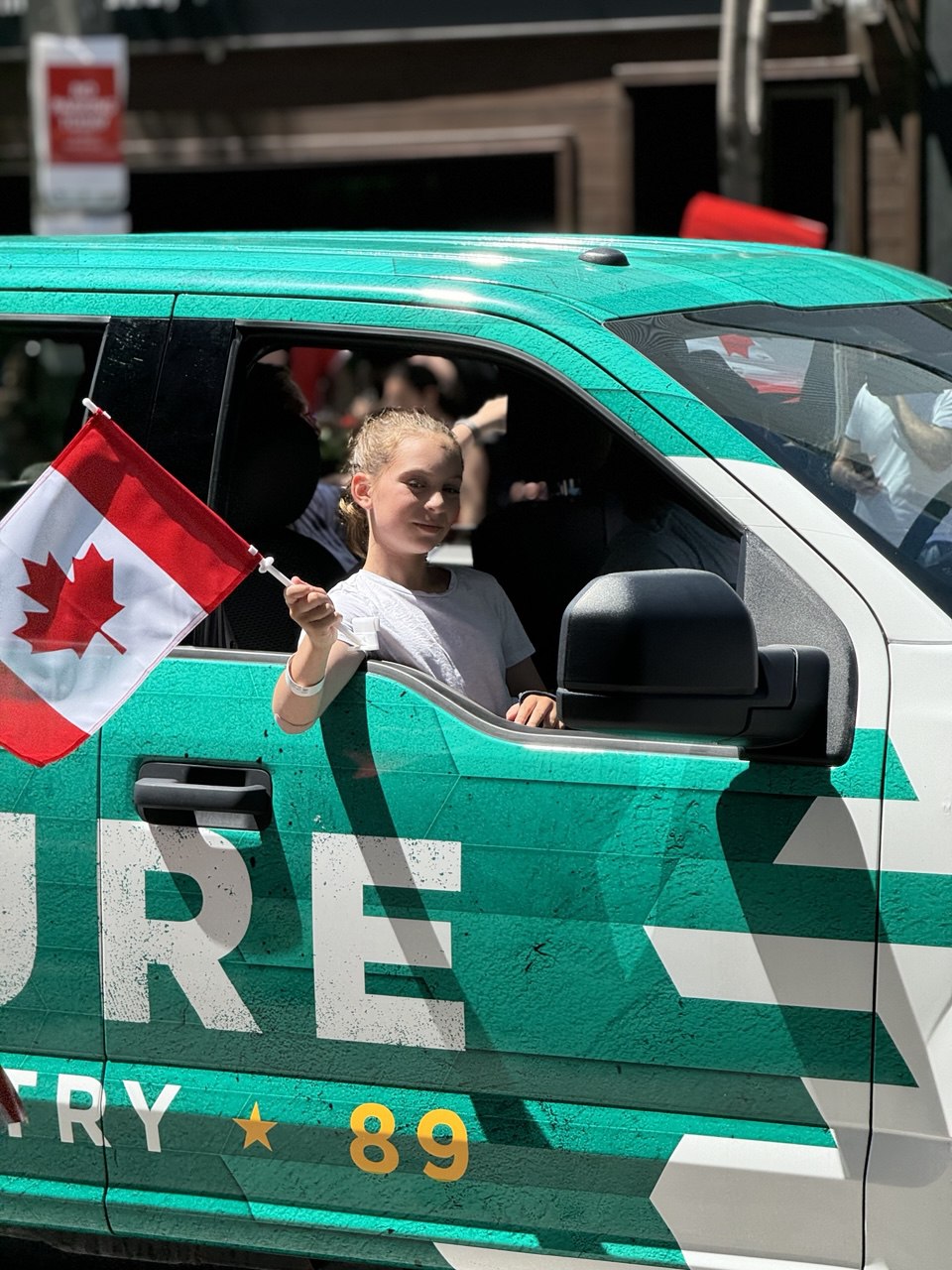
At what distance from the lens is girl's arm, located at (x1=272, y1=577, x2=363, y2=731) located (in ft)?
8.84

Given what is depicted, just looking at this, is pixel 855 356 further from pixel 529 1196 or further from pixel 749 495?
pixel 529 1196

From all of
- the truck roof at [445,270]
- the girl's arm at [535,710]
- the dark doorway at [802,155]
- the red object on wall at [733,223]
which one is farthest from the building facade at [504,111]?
the girl's arm at [535,710]

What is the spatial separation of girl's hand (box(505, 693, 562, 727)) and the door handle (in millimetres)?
423

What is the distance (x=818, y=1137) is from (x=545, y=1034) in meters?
0.41

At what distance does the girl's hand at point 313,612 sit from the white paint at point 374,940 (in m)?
0.31

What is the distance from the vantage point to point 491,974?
8.83 feet

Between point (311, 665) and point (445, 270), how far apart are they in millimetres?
704

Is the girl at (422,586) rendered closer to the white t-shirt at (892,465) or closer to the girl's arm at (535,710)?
the girl's arm at (535,710)

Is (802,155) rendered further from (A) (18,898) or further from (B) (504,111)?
(A) (18,898)

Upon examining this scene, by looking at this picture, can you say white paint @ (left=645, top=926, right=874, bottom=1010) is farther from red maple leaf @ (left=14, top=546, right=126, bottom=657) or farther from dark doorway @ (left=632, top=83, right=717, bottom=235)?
dark doorway @ (left=632, top=83, right=717, bottom=235)

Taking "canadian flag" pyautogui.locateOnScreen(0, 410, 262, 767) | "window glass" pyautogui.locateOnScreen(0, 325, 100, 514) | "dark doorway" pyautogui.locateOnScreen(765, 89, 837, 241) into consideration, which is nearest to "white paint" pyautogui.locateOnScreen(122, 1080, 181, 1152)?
"canadian flag" pyautogui.locateOnScreen(0, 410, 262, 767)

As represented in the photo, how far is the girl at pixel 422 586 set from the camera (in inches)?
120

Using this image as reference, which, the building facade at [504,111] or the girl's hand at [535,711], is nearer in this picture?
the girl's hand at [535,711]

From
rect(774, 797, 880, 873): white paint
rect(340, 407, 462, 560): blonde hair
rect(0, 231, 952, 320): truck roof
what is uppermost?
rect(0, 231, 952, 320): truck roof
